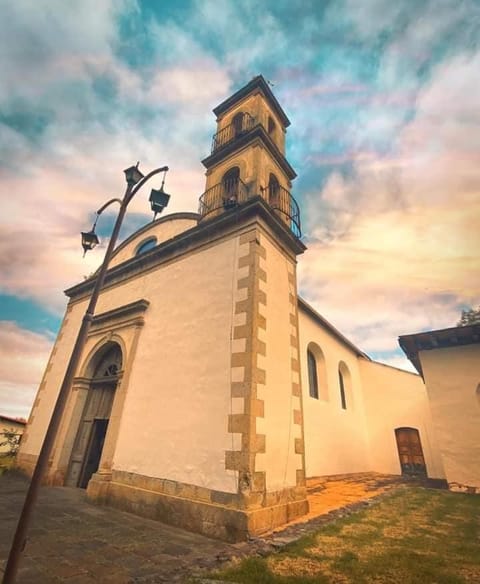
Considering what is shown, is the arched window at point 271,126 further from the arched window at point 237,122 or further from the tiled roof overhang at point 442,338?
the tiled roof overhang at point 442,338

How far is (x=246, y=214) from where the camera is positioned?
711 cm

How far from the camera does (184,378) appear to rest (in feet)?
20.4

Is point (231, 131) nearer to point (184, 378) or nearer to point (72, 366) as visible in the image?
point (184, 378)

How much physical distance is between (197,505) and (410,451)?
12.4 metres

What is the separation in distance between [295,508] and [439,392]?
19.4 ft

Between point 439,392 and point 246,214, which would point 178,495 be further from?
point 439,392

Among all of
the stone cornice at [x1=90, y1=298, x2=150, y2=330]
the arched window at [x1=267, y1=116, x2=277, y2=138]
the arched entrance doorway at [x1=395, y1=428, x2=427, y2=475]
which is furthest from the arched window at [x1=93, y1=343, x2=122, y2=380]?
the arched entrance doorway at [x1=395, y1=428, x2=427, y2=475]

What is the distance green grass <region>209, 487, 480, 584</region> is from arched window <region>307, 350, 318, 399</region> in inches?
225

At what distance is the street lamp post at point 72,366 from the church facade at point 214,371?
8.14ft

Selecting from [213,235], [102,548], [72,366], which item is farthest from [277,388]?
[213,235]

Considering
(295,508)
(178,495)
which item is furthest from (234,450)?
(295,508)

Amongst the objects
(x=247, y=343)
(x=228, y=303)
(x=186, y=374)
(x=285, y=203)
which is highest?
(x=285, y=203)

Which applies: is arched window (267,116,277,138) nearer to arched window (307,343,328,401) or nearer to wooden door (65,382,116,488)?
arched window (307,343,328,401)

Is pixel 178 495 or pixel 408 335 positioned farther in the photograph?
pixel 408 335
